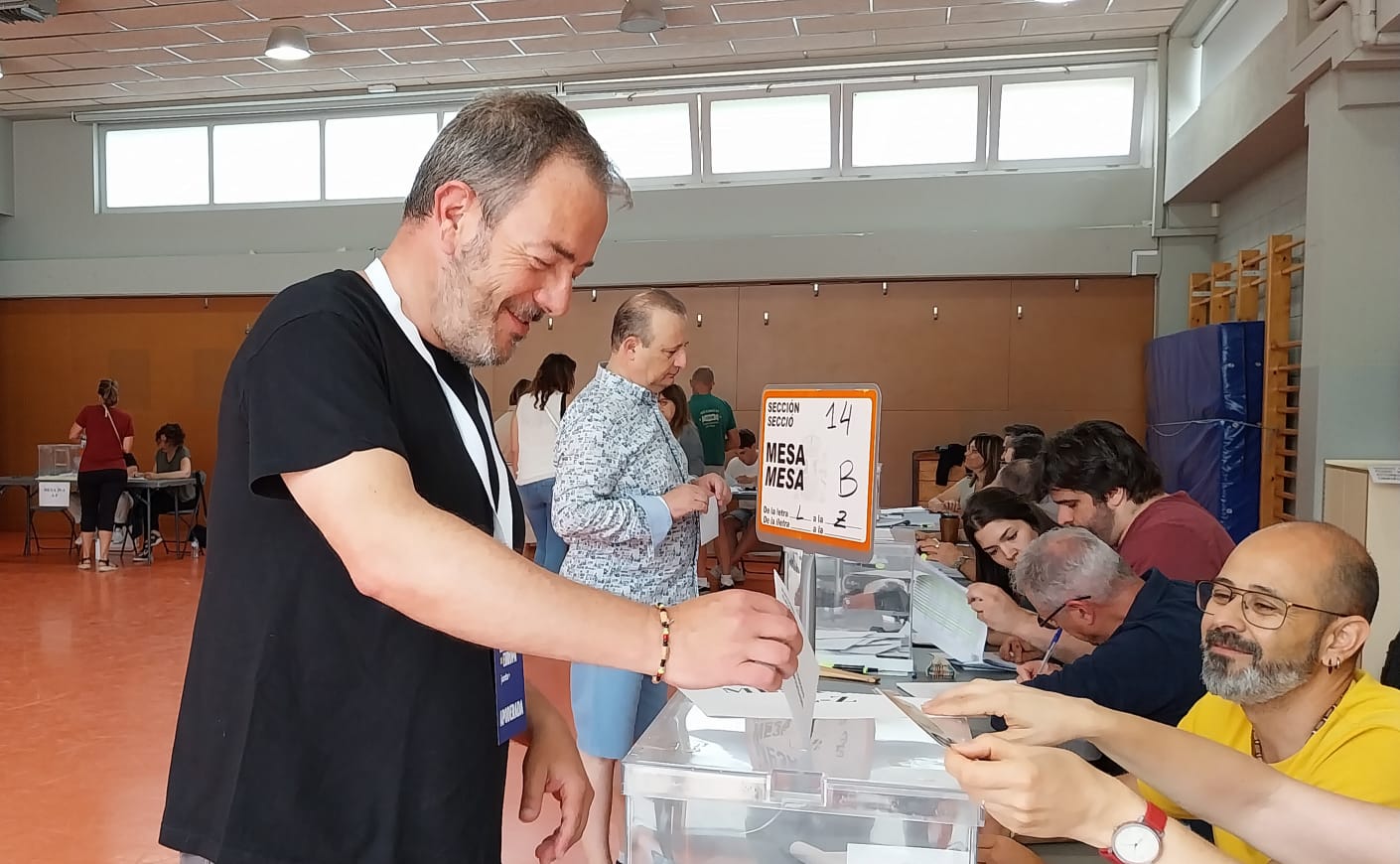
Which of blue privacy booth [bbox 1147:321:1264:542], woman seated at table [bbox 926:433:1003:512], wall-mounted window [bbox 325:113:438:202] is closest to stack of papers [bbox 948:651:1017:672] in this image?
woman seated at table [bbox 926:433:1003:512]

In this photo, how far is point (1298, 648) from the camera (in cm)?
142

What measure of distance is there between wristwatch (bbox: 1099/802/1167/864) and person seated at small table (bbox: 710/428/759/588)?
5.70 metres

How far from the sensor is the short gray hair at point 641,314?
94.3 inches

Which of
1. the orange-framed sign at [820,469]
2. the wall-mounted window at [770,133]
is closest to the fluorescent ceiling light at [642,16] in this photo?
the wall-mounted window at [770,133]

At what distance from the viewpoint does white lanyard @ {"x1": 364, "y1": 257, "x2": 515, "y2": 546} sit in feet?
3.44

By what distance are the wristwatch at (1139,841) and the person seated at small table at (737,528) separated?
18.7 ft

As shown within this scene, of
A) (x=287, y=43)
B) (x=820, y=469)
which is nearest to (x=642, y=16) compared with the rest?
(x=287, y=43)

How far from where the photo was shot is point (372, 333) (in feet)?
3.20

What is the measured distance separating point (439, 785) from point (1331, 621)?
122cm

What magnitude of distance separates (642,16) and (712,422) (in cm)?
291

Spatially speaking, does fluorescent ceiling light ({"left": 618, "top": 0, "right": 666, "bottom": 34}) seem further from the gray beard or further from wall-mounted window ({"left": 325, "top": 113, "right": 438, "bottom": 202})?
the gray beard

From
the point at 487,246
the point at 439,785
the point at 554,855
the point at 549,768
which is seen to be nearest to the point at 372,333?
the point at 487,246

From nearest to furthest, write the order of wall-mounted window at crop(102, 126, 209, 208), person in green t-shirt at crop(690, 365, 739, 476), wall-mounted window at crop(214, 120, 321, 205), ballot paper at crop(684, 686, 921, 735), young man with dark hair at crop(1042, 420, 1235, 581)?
ballot paper at crop(684, 686, 921, 735), young man with dark hair at crop(1042, 420, 1235, 581), person in green t-shirt at crop(690, 365, 739, 476), wall-mounted window at crop(214, 120, 321, 205), wall-mounted window at crop(102, 126, 209, 208)

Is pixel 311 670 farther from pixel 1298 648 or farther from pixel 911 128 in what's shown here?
pixel 911 128
